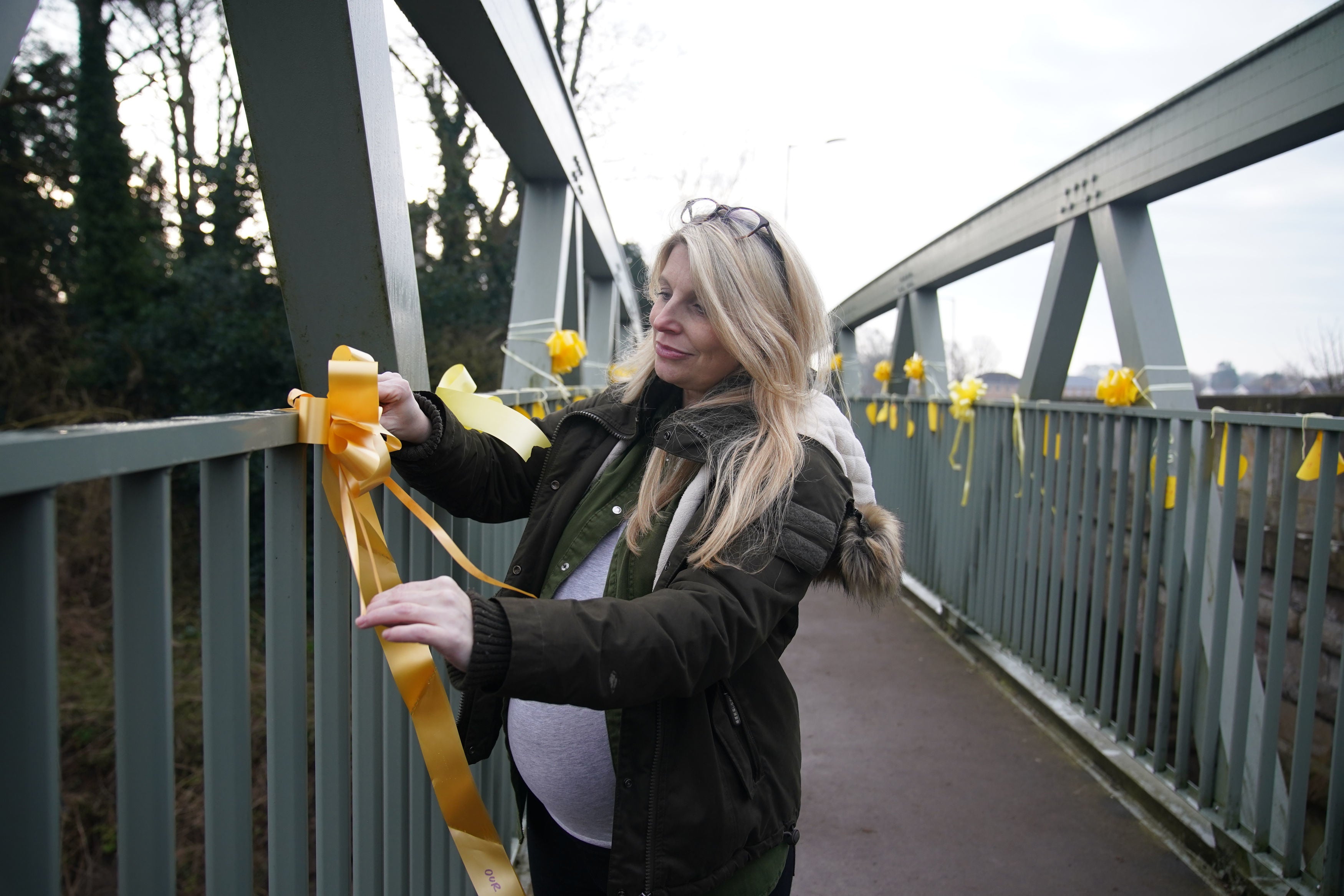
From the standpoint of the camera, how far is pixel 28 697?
704 mm

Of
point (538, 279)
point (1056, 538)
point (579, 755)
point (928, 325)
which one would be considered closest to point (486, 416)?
point (579, 755)

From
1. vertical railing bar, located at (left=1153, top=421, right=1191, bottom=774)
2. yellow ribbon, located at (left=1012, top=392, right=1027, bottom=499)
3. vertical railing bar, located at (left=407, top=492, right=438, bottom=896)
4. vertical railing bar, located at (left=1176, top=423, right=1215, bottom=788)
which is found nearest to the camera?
vertical railing bar, located at (left=407, top=492, right=438, bottom=896)

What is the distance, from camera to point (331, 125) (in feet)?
4.74

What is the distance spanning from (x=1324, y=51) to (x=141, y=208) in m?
12.0

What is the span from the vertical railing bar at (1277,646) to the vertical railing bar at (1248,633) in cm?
5

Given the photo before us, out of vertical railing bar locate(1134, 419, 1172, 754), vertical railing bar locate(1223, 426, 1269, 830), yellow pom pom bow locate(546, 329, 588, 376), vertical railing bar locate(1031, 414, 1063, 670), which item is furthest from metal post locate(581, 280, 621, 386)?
vertical railing bar locate(1223, 426, 1269, 830)

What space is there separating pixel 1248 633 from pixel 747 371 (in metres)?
2.07

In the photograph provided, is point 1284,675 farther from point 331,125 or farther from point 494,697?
point 331,125

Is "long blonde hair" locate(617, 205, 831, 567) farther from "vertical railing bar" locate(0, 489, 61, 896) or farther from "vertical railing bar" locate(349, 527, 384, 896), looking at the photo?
"vertical railing bar" locate(0, 489, 61, 896)

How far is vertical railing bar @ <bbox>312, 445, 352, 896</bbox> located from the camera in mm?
1273

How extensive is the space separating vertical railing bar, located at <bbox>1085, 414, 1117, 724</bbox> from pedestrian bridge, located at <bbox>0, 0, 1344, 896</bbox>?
17 millimetres

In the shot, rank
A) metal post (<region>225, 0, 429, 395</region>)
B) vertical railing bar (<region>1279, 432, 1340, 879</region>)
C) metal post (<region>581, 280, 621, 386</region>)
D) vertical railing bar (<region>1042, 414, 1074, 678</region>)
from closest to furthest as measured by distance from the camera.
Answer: metal post (<region>225, 0, 429, 395</region>)
vertical railing bar (<region>1279, 432, 1340, 879</region>)
vertical railing bar (<region>1042, 414, 1074, 678</region>)
metal post (<region>581, 280, 621, 386</region>)

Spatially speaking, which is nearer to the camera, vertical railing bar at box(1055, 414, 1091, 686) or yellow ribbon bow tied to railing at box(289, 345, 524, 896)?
yellow ribbon bow tied to railing at box(289, 345, 524, 896)

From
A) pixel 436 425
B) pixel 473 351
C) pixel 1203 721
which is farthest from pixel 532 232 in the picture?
pixel 473 351
